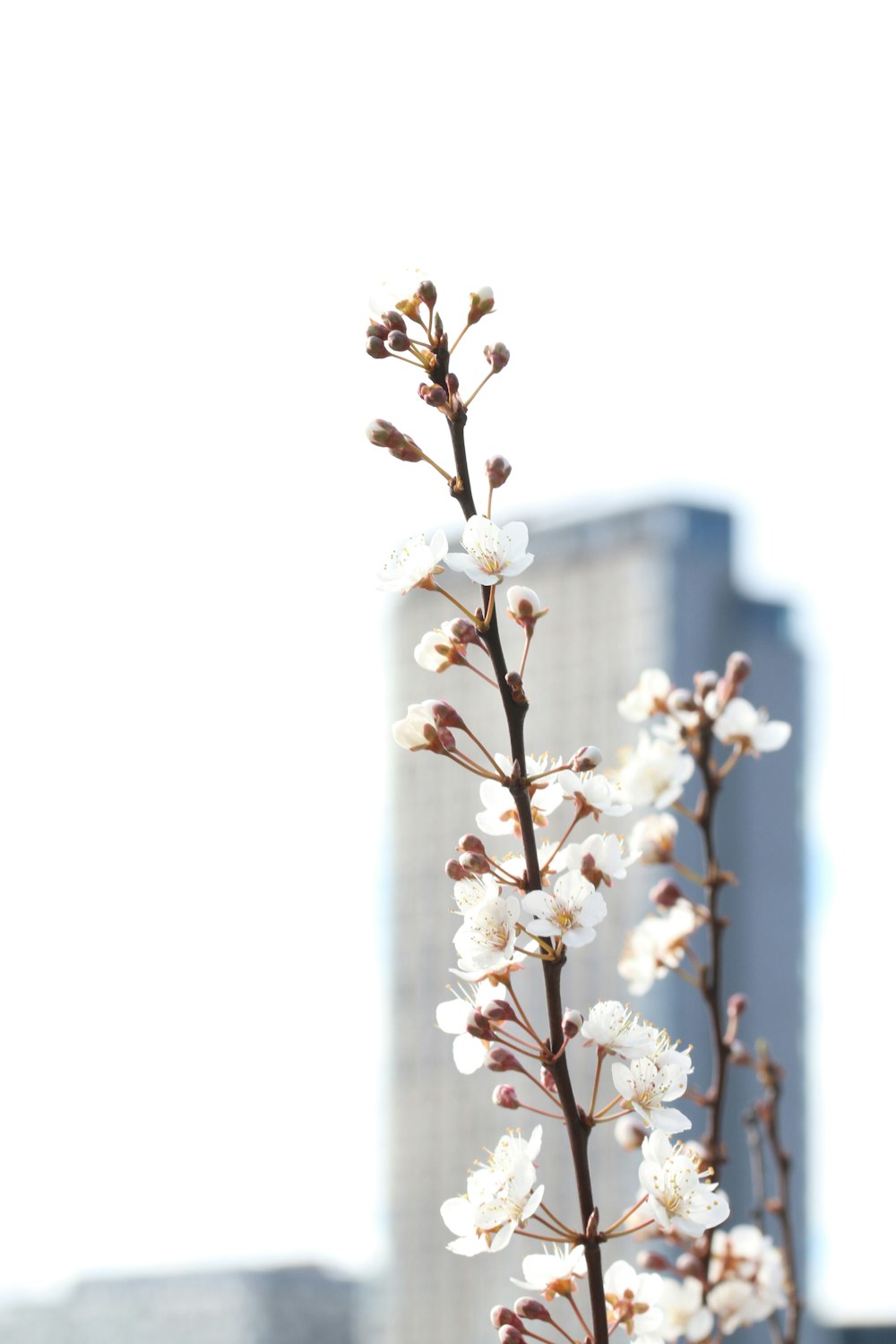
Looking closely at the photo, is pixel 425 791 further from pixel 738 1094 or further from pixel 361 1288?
pixel 361 1288

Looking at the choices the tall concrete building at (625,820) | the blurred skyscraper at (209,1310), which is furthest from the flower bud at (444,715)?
the blurred skyscraper at (209,1310)

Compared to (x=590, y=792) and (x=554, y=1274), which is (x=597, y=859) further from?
(x=554, y=1274)

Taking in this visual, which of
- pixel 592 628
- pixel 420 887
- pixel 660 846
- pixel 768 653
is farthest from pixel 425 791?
pixel 660 846

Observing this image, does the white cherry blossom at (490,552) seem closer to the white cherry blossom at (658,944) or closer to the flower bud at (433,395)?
the flower bud at (433,395)

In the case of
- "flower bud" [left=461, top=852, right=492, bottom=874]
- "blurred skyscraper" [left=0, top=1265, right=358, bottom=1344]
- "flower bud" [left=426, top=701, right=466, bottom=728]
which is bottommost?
"blurred skyscraper" [left=0, top=1265, right=358, bottom=1344]

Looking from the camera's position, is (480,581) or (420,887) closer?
(480,581)

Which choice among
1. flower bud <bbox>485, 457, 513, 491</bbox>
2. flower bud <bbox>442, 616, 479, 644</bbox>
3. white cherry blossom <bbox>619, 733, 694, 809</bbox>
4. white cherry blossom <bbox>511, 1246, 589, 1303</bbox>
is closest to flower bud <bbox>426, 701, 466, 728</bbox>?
flower bud <bbox>442, 616, 479, 644</bbox>

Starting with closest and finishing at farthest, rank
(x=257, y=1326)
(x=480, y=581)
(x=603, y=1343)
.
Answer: (x=603, y=1343) → (x=480, y=581) → (x=257, y=1326)

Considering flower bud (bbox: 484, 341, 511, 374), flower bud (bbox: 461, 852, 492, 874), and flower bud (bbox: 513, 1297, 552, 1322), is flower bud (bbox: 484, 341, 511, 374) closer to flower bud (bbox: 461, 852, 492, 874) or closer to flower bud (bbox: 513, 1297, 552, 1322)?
flower bud (bbox: 461, 852, 492, 874)
